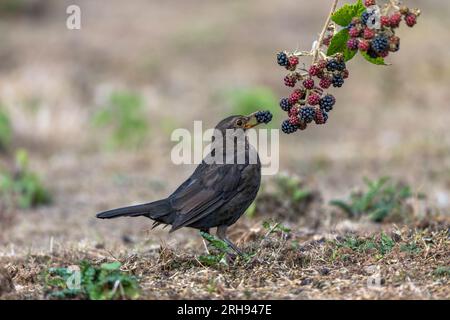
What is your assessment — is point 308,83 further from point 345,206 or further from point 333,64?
point 345,206

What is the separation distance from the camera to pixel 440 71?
1459 cm

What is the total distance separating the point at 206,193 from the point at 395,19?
5.81ft

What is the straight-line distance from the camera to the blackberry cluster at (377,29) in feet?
14.6

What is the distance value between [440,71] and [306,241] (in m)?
9.67

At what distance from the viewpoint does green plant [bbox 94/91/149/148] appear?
10.9m

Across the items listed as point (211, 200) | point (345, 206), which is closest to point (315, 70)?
point (211, 200)

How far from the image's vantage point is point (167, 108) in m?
13.5

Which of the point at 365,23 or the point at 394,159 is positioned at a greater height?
the point at 365,23

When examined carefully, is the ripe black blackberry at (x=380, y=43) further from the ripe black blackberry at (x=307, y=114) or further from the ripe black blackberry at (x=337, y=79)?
the ripe black blackberry at (x=307, y=114)

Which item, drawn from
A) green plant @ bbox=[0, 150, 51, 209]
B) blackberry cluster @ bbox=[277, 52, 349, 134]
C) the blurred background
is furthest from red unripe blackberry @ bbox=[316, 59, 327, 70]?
green plant @ bbox=[0, 150, 51, 209]

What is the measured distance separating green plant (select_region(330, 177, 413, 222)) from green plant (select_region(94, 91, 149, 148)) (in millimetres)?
4455

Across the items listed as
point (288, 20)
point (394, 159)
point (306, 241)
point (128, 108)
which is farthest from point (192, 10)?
point (306, 241)

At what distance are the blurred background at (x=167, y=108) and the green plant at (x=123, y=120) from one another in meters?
0.02
